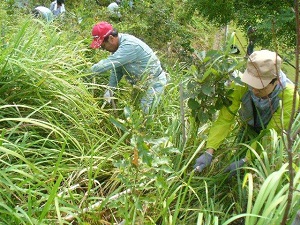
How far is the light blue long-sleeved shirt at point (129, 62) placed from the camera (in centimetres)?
358

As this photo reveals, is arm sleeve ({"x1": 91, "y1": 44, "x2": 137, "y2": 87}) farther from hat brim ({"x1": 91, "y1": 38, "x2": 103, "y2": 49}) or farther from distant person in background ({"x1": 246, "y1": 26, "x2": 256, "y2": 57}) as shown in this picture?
distant person in background ({"x1": 246, "y1": 26, "x2": 256, "y2": 57})

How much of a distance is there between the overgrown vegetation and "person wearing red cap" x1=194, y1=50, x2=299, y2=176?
2.9 inches

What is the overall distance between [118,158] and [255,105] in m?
0.88

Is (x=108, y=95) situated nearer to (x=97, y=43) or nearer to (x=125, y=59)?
(x=125, y=59)

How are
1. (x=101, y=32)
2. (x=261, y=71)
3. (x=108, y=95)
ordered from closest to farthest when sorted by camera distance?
(x=261, y=71) → (x=108, y=95) → (x=101, y=32)

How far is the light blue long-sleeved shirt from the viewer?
358cm

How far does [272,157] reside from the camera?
2.28m

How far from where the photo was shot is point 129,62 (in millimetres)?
3760

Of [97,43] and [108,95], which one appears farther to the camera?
[97,43]

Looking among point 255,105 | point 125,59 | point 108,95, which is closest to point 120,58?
point 125,59

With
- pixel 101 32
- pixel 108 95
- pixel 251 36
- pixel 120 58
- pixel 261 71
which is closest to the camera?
pixel 261 71

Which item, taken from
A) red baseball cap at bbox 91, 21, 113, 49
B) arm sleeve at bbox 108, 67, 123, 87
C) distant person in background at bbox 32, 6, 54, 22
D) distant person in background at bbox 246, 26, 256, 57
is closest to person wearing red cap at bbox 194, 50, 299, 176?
distant person in background at bbox 246, 26, 256, 57

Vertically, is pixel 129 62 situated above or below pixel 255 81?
below

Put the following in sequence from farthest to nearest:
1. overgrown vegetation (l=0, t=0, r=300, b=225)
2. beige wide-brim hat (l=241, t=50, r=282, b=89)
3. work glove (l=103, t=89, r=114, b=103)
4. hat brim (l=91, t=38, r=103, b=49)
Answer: hat brim (l=91, t=38, r=103, b=49) < work glove (l=103, t=89, r=114, b=103) < beige wide-brim hat (l=241, t=50, r=282, b=89) < overgrown vegetation (l=0, t=0, r=300, b=225)
